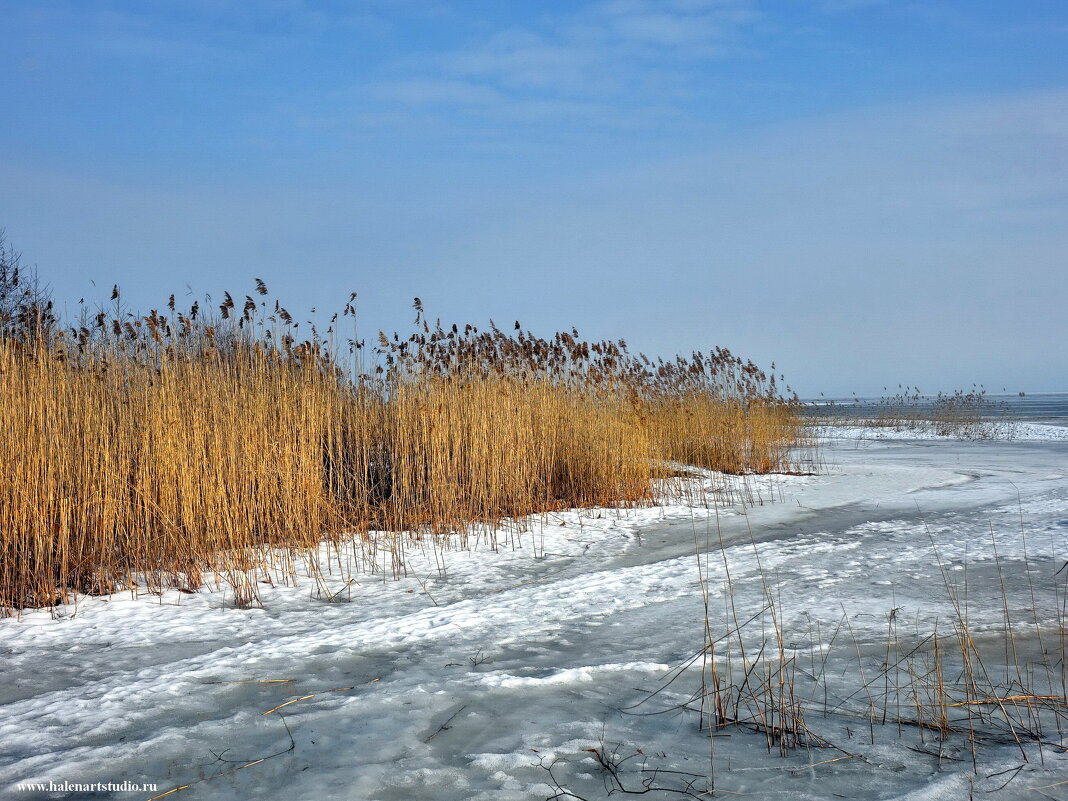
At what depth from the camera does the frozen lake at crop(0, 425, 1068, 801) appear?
1794 millimetres

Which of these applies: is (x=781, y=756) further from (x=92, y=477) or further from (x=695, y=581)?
(x=92, y=477)

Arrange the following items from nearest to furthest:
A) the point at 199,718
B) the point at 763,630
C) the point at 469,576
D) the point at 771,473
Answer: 1. the point at 199,718
2. the point at 763,630
3. the point at 469,576
4. the point at 771,473

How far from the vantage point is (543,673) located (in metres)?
2.46

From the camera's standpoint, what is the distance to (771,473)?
8742 millimetres

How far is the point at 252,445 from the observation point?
421cm

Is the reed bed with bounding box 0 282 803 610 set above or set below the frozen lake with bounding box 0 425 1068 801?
above

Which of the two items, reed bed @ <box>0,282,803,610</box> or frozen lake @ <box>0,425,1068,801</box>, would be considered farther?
reed bed @ <box>0,282,803,610</box>

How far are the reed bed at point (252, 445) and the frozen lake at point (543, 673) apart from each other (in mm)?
338

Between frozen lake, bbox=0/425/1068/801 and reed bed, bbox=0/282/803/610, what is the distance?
1.11 ft

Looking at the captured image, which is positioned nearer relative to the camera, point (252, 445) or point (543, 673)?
point (543, 673)

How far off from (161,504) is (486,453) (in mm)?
2214

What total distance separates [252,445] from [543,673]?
2.44 meters

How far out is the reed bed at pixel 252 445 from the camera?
3.62 metres

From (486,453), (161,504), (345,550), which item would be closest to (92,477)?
(161,504)
